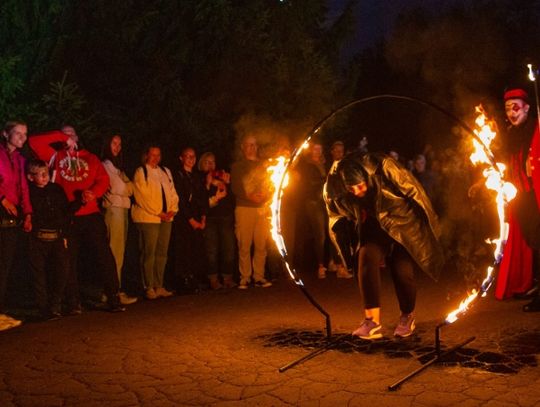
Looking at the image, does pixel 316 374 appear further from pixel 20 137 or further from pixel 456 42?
pixel 456 42

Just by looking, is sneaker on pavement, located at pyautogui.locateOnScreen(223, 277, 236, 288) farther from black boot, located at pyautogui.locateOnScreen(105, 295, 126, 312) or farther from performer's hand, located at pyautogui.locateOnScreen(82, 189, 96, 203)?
performer's hand, located at pyautogui.locateOnScreen(82, 189, 96, 203)

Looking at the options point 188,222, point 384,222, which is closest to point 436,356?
point 384,222

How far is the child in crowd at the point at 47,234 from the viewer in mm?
8234

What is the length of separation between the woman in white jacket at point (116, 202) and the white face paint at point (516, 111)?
523 cm

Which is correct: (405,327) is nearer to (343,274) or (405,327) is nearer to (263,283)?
(263,283)

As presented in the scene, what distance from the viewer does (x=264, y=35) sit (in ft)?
47.0

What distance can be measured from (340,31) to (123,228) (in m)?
11.8

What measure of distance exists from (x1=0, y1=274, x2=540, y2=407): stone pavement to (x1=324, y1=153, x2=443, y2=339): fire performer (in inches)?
17.7

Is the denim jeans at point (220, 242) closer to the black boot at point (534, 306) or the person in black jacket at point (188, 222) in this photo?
the person in black jacket at point (188, 222)

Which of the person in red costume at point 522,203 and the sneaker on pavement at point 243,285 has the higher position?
the person in red costume at point 522,203

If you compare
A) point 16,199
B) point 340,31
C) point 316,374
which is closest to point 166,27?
point 16,199

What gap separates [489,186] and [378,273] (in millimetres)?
1788

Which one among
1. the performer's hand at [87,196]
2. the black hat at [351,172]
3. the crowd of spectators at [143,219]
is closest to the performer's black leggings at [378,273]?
the crowd of spectators at [143,219]

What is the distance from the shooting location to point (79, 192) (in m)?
8.72
